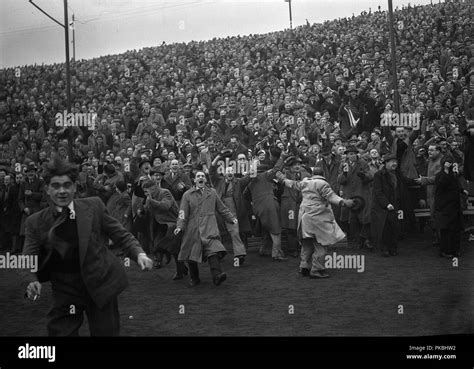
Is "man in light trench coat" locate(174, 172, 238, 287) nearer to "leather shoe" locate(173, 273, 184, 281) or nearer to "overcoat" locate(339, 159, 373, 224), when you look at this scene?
"leather shoe" locate(173, 273, 184, 281)

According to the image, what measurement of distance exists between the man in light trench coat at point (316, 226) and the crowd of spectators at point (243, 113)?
112 centimetres

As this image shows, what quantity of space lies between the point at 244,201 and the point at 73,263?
15.8 ft

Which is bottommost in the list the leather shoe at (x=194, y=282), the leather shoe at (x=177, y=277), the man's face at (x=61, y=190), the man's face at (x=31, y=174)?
the leather shoe at (x=194, y=282)

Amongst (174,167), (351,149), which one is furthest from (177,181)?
(351,149)

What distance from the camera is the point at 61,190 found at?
4.35 metres

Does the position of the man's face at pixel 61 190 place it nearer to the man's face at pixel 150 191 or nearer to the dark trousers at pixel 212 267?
the dark trousers at pixel 212 267

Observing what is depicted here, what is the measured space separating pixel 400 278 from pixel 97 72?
423 centimetres

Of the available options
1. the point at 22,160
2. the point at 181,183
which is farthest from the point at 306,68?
the point at 22,160

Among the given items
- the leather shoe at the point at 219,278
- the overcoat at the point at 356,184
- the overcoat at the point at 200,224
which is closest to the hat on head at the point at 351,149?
the overcoat at the point at 356,184

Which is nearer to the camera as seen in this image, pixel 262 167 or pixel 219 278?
pixel 219 278

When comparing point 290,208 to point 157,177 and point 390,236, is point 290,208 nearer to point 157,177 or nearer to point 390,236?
point 390,236

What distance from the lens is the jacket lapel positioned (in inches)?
165

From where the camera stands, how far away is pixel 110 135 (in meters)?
8.47

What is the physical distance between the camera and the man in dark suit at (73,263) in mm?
4215
